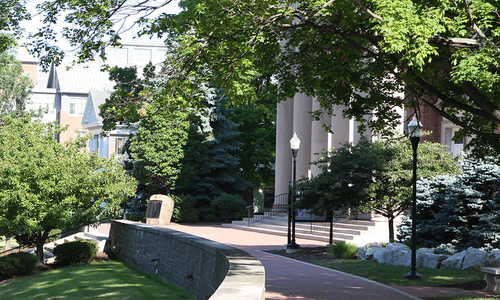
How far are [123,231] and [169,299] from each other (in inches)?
306

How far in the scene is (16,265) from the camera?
18516 millimetres

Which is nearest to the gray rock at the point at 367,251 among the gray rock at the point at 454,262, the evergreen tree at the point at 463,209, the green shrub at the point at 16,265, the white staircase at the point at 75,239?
the evergreen tree at the point at 463,209

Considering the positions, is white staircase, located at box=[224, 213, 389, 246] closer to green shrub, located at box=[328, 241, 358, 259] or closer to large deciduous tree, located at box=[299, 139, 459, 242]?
large deciduous tree, located at box=[299, 139, 459, 242]

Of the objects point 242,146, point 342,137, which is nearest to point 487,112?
point 342,137

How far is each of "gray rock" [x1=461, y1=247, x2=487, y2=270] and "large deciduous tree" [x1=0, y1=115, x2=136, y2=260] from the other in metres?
11.6

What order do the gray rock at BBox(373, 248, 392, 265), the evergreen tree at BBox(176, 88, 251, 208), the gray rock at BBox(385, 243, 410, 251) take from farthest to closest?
the evergreen tree at BBox(176, 88, 251, 208) → the gray rock at BBox(385, 243, 410, 251) → the gray rock at BBox(373, 248, 392, 265)

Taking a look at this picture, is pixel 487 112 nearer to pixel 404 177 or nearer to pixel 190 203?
pixel 404 177

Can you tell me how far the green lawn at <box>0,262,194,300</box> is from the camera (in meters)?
13.7

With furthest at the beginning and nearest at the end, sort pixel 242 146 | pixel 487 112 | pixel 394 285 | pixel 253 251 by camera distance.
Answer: pixel 242 146
pixel 253 251
pixel 394 285
pixel 487 112

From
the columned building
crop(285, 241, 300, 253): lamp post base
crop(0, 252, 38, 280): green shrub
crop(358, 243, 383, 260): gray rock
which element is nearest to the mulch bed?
crop(285, 241, 300, 253): lamp post base

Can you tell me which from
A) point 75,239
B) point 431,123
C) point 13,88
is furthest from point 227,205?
point 13,88

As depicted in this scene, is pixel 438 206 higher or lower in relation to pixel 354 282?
higher

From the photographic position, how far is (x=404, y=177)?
18.1 metres

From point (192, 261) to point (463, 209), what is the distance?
8343 mm
